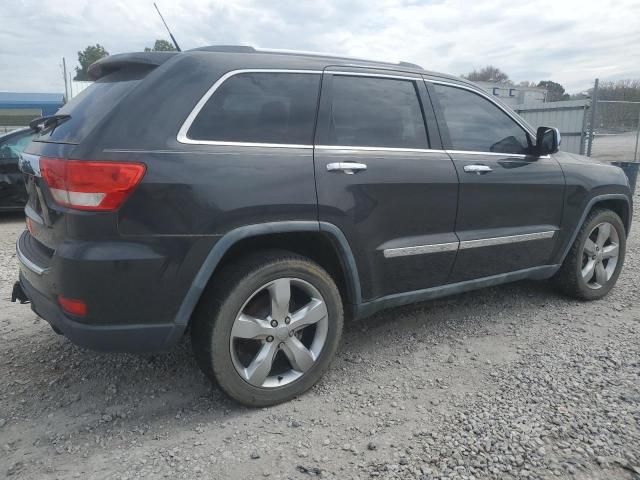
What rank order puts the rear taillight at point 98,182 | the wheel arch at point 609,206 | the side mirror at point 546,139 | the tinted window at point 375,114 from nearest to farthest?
the rear taillight at point 98,182 → the tinted window at point 375,114 → the side mirror at point 546,139 → the wheel arch at point 609,206

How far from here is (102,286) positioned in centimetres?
230

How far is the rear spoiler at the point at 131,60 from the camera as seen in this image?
2609 mm

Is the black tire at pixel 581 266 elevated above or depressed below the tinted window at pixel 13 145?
below

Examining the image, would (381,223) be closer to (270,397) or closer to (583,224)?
(270,397)

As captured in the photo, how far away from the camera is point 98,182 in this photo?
226 cm

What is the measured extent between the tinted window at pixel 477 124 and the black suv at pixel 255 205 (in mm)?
15

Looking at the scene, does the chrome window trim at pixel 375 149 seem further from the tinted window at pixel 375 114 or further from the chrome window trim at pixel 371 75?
the chrome window trim at pixel 371 75

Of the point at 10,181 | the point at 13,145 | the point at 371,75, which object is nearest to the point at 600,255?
the point at 371,75

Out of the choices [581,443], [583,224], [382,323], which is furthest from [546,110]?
[581,443]

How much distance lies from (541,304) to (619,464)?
2.15 meters

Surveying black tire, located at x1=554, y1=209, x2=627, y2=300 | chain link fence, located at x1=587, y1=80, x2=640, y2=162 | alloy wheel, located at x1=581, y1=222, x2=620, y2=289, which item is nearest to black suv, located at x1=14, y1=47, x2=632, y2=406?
black tire, located at x1=554, y1=209, x2=627, y2=300

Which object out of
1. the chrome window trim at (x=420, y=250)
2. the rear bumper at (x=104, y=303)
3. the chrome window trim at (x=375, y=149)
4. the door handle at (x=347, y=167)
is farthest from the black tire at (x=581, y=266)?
the rear bumper at (x=104, y=303)

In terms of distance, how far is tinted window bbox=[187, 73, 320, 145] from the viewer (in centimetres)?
255

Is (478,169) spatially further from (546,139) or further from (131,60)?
(131,60)
